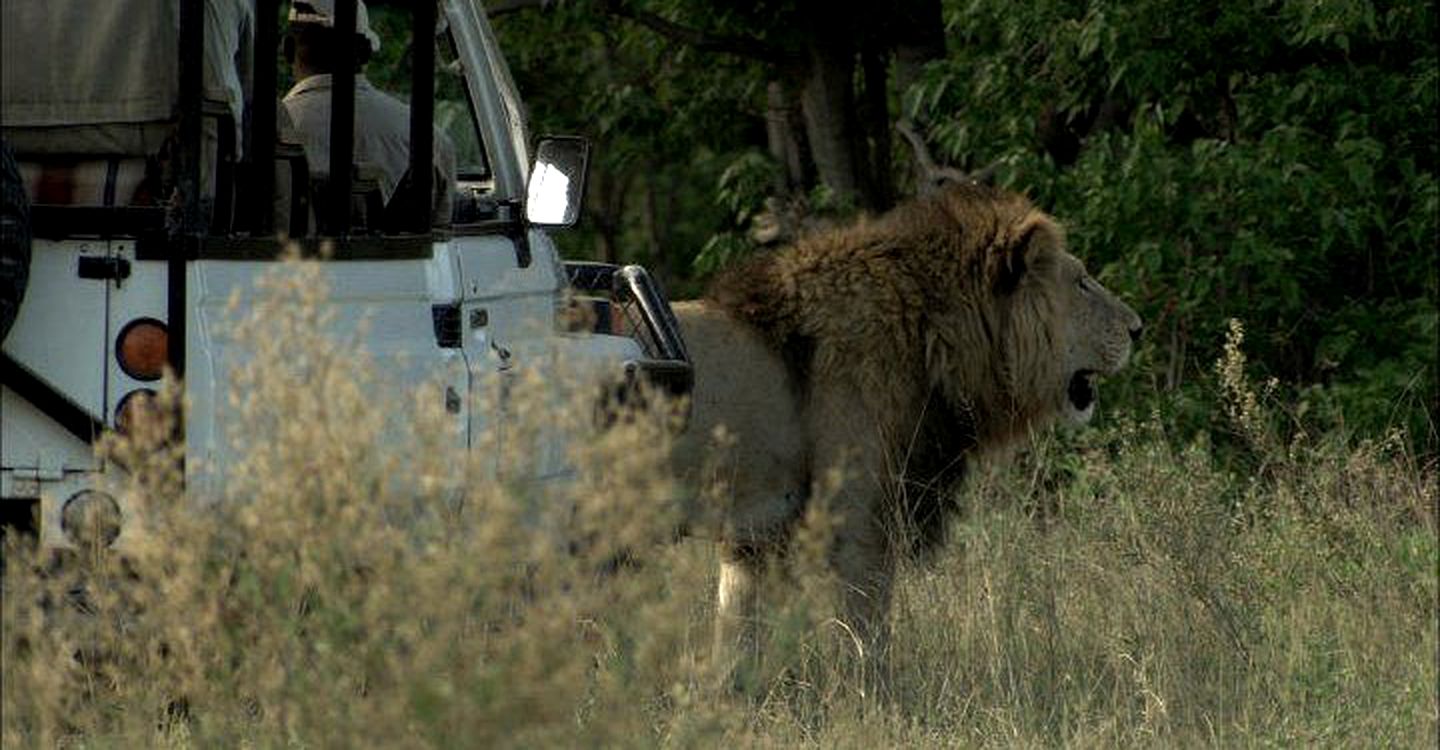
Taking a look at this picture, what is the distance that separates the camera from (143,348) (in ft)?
17.7

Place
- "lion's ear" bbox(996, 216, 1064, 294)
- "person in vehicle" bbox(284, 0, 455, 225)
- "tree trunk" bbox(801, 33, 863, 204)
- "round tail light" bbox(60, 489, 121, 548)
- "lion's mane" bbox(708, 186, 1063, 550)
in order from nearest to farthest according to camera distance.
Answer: "round tail light" bbox(60, 489, 121, 548) → "person in vehicle" bbox(284, 0, 455, 225) → "lion's mane" bbox(708, 186, 1063, 550) → "lion's ear" bbox(996, 216, 1064, 294) → "tree trunk" bbox(801, 33, 863, 204)

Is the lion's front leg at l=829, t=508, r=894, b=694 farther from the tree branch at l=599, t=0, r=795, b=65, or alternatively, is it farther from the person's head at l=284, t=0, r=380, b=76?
the tree branch at l=599, t=0, r=795, b=65

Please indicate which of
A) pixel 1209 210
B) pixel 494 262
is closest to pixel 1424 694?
pixel 494 262

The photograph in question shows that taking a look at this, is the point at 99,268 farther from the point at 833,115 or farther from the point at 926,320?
the point at 833,115

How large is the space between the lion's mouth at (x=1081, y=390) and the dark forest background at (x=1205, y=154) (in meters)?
2.11

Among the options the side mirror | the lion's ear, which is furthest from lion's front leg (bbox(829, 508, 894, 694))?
the side mirror

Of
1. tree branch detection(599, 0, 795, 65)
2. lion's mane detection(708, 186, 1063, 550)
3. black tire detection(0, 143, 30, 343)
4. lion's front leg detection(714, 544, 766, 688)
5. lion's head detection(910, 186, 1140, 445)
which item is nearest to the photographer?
black tire detection(0, 143, 30, 343)

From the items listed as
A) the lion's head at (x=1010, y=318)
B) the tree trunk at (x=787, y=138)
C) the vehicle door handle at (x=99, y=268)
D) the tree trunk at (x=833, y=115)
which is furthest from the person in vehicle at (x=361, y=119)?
the tree trunk at (x=787, y=138)

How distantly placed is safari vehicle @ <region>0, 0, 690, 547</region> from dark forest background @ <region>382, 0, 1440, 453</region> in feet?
15.6

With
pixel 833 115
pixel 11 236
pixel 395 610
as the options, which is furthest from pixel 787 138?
pixel 395 610

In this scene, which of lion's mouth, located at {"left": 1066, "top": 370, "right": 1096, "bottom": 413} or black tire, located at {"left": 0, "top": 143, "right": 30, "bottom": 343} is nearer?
black tire, located at {"left": 0, "top": 143, "right": 30, "bottom": 343}

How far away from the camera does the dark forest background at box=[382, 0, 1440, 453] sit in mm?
12156

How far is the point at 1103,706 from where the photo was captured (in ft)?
24.0

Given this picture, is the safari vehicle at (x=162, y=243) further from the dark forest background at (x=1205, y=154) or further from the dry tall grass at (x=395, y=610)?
the dark forest background at (x=1205, y=154)
